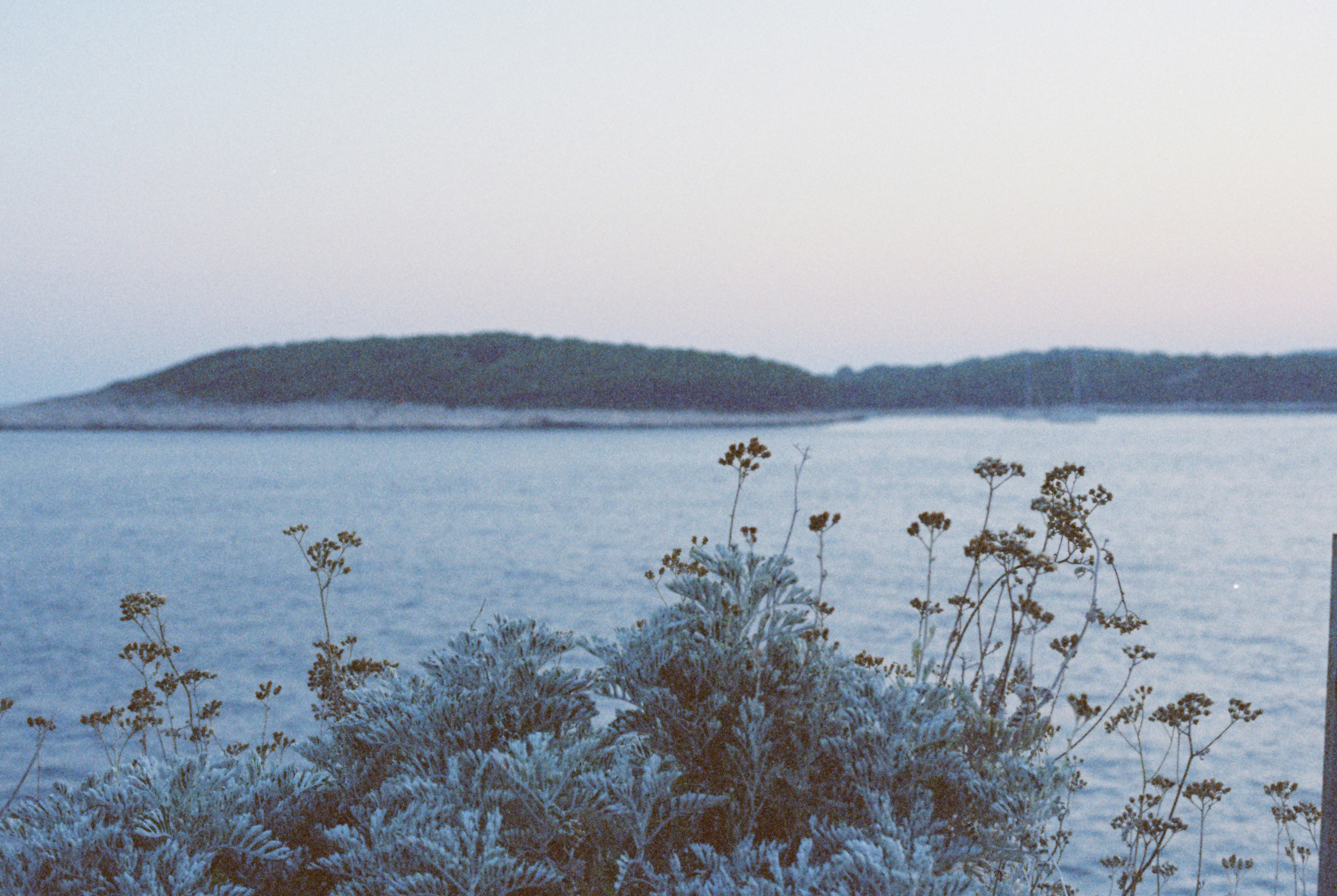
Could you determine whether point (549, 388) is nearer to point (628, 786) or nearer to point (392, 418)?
point (392, 418)

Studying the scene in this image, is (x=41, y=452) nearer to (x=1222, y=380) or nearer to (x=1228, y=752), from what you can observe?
(x=1228, y=752)

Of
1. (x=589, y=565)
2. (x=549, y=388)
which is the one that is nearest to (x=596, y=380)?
(x=549, y=388)

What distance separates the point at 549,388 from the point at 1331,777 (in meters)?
137

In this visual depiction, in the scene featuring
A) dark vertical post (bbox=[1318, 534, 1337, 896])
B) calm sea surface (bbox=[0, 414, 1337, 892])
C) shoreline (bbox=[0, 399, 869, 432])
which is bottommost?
Result: calm sea surface (bbox=[0, 414, 1337, 892])

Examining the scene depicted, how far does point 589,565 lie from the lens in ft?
Result: 96.0

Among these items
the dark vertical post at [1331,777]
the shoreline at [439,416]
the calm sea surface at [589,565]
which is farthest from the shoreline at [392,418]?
the dark vertical post at [1331,777]

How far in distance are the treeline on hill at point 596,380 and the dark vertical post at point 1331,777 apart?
13286 cm

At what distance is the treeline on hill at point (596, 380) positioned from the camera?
137 meters

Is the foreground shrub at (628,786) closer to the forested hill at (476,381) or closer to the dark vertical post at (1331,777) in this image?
the dark vertical post at (1331,777)

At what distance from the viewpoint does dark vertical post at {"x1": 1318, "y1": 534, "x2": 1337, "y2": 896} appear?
10.5ft

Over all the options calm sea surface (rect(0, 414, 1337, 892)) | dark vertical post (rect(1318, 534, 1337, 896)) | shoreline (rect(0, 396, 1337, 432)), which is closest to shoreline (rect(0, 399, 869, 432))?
shoreline (rect(0, 396, 1337, 432))

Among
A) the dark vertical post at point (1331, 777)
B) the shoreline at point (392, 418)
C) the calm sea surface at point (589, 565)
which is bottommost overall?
the calm sea surface at point (589, 565)

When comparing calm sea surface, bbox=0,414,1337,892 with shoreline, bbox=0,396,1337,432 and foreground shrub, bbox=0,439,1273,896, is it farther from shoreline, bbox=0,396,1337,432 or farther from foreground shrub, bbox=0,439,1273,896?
shoreline, bbox=0,396,1337,432

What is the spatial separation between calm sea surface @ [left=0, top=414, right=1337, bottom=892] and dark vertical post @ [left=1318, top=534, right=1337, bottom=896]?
2.92m
